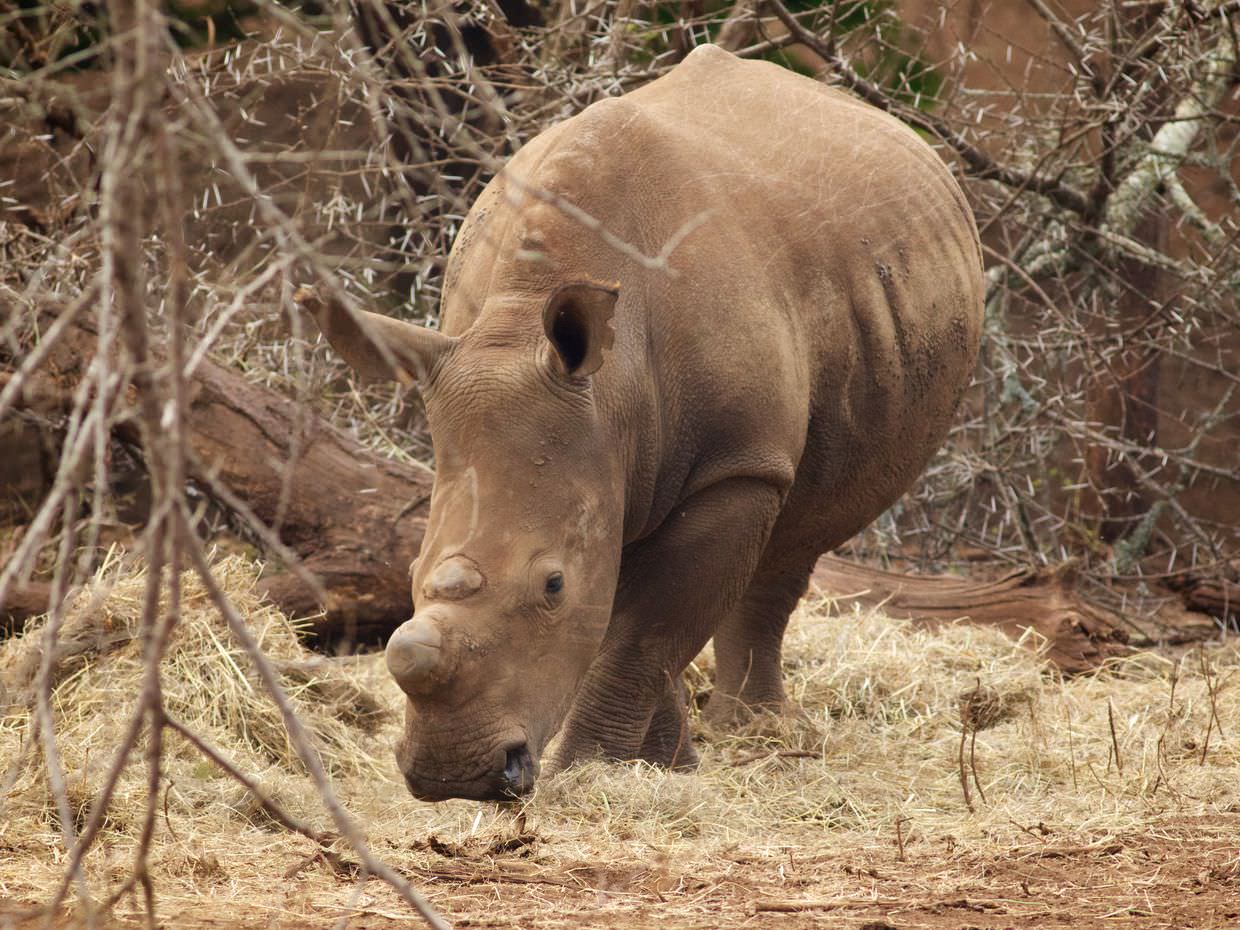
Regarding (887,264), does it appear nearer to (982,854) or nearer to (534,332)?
(534,332)

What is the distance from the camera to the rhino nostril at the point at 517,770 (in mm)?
3923

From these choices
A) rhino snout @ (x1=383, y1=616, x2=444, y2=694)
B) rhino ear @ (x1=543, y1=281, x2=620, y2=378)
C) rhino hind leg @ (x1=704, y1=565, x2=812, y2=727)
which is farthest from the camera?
rhino hind leg @ (x1=704, y1=565, x2=812, y2=727)

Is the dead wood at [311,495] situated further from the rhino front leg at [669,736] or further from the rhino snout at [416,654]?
the rhino snout at [416,654]

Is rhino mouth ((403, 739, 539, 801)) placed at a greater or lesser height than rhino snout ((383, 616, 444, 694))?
lesser

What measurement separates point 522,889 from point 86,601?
2.52 metres

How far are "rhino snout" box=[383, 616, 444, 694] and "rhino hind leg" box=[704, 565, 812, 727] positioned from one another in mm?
2150

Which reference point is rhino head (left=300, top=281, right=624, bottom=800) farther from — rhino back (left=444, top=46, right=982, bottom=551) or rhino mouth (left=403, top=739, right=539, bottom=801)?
rhino back (left=444, top=46, right=982, bottom=551)

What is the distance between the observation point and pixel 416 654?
3.73m

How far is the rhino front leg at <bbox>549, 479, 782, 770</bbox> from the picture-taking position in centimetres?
462

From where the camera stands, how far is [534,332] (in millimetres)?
4238

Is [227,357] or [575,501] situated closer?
[575,501]

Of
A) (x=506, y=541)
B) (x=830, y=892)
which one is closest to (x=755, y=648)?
(x=506, y=541)

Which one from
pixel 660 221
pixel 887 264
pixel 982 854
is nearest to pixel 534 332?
pixel 660 221

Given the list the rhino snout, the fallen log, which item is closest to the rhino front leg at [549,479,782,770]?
the rhino snout
